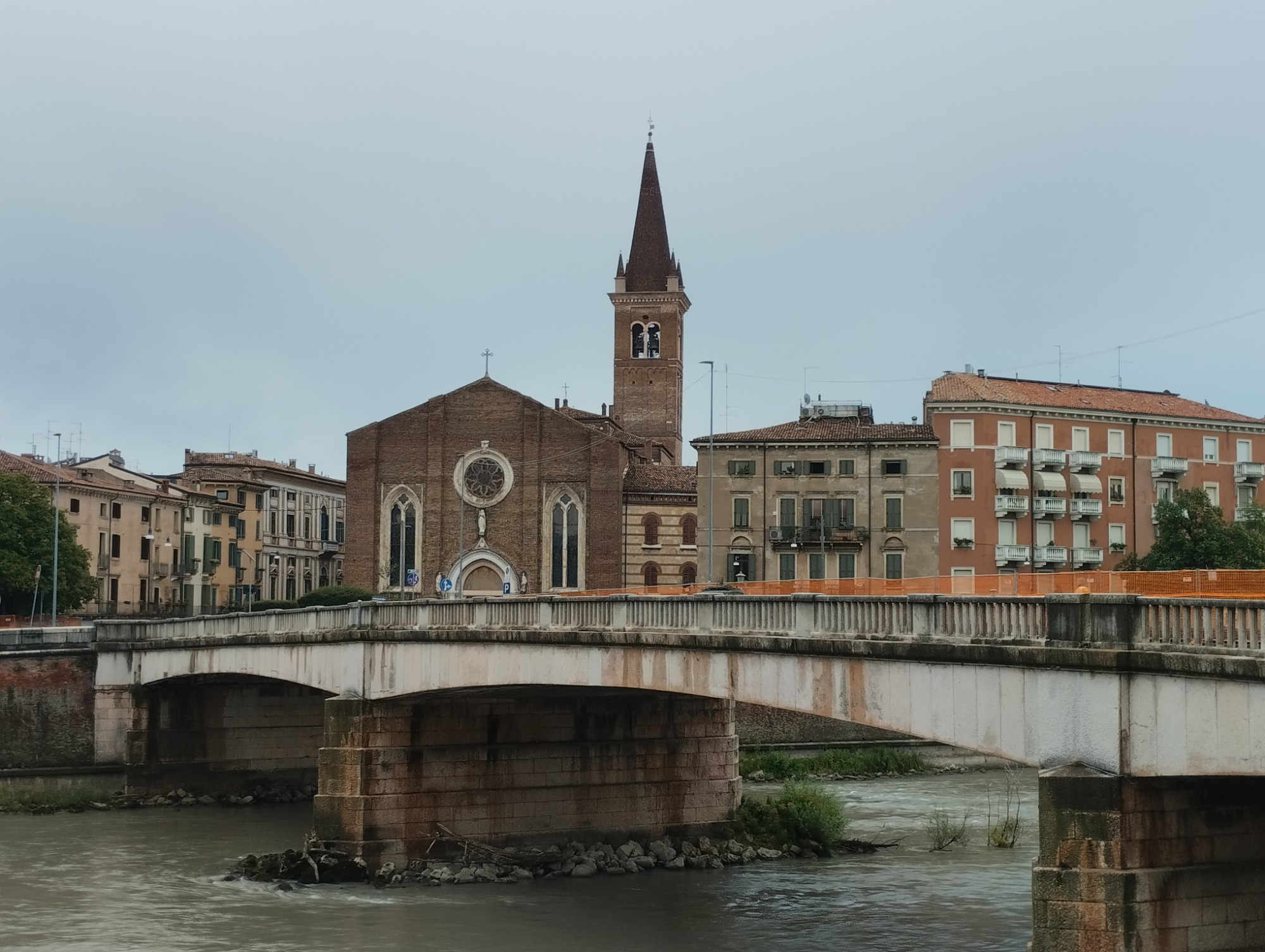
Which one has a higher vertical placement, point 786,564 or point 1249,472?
point 1249,472

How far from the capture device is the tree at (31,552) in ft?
237

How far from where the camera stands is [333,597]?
8000 centimetres

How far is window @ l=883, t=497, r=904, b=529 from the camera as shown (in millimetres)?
70938

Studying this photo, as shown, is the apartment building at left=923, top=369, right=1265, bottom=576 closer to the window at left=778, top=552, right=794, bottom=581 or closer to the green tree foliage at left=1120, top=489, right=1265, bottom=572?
the green tree foliage at left=1120, top=489, right=1265, bottom=572

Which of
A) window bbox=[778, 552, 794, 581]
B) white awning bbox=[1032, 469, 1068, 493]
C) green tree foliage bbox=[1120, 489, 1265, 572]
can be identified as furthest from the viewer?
window bbox=[778, 552, 794, 581]

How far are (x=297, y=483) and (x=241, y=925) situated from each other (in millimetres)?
76480

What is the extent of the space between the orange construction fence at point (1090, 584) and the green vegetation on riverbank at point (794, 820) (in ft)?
46.4

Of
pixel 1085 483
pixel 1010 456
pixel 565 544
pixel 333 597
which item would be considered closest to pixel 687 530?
pixel 565 544

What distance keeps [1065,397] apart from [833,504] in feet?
36.9

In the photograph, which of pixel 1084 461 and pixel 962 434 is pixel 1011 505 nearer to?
pixel 962 434

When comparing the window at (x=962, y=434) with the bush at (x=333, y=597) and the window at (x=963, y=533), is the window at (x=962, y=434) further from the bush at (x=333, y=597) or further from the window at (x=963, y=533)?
the bush at (x=333, y=597)

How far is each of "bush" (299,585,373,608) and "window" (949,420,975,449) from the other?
28.1 m

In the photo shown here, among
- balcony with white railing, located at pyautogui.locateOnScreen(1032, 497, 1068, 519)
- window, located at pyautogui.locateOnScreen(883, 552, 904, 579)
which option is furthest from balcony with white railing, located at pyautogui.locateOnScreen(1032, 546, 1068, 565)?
window, located at pyautogui.locateOnScreen(883, 552, 904, 579)

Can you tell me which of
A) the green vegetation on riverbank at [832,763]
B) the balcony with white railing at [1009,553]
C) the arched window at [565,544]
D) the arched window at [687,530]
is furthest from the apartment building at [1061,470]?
the arched window at [565,544]
